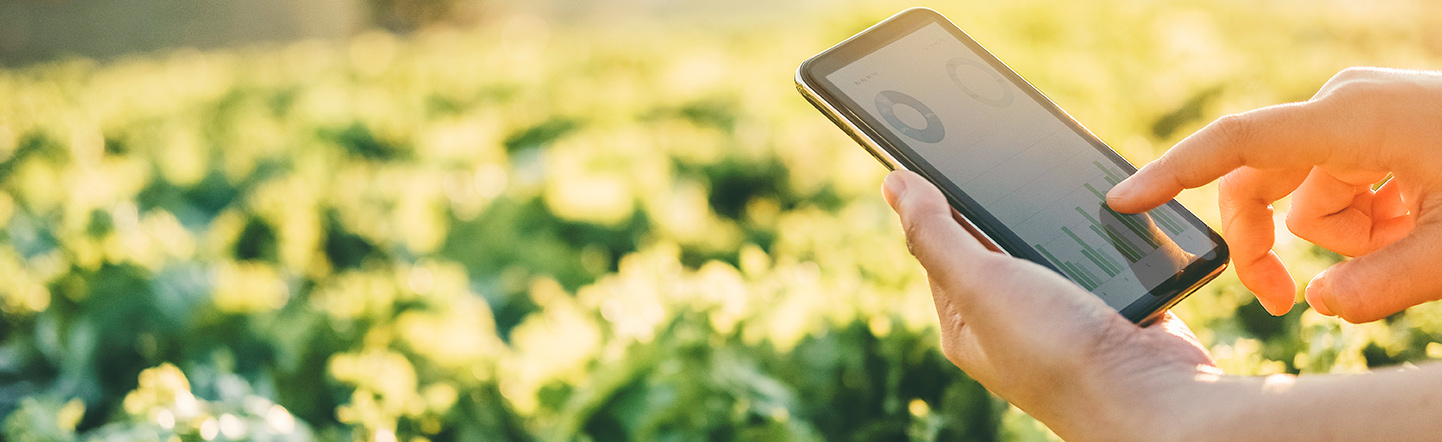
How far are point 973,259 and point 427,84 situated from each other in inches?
208

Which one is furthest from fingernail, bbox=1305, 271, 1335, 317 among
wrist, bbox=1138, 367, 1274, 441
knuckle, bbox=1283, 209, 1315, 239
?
wrist, bbox=1138, 367, 1274, 441

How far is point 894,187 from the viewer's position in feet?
3.76

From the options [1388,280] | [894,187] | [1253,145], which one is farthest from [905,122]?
[1388,280]

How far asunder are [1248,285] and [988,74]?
0.54 meters

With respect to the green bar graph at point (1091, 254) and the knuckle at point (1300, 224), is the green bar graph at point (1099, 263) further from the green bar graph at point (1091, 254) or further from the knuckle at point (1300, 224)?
A: the knuckle at point (1300, 224)

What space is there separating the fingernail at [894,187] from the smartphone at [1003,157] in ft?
0.54

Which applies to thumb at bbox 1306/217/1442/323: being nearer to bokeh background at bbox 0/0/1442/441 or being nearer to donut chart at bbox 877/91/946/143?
bokeh background at bbox 0/0/1442/441

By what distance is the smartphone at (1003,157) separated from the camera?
1.23 m

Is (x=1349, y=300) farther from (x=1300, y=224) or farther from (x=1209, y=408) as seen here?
(x=1209, y=408)

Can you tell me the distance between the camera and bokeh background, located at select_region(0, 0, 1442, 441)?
156cm

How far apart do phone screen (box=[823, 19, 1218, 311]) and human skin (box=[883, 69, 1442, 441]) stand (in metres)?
0.10

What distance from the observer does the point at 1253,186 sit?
1298mm

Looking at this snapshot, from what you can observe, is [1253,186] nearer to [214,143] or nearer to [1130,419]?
[1130,419]

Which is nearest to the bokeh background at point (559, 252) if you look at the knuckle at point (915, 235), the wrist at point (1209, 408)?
the knuckle at point (915, 235)
